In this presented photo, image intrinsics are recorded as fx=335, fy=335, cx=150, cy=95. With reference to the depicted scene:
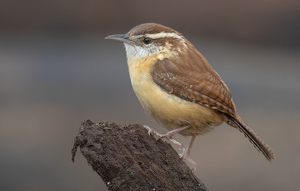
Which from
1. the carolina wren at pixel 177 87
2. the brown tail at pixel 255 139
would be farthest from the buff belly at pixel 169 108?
the brown tail at pixel 255 139

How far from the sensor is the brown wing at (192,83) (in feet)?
7.03

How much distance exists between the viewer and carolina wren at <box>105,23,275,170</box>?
214 centimetres

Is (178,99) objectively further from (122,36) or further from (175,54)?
(122,36)

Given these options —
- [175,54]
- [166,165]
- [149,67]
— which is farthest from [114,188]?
[175,54]

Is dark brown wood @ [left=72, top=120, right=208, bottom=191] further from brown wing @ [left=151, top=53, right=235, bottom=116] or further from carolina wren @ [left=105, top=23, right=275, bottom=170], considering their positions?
brown wing @ [left=151, top=53, right=235, bottom=116]

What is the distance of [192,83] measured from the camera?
2168 millimetres

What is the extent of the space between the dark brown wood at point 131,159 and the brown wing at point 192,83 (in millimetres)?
366

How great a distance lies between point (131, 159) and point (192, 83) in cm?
68

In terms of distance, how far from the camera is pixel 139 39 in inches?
94.2

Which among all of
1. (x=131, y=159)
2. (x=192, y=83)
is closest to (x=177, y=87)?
(x=192, y=83)

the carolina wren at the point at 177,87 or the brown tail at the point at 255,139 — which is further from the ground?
the carolina wren at the point at 177,87

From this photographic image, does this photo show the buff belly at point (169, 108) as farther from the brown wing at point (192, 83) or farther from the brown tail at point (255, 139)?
the brown tail at point (255, 139)

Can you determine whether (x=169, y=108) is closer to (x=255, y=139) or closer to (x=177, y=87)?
(x=177, y=87)

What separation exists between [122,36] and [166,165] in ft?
3.35
